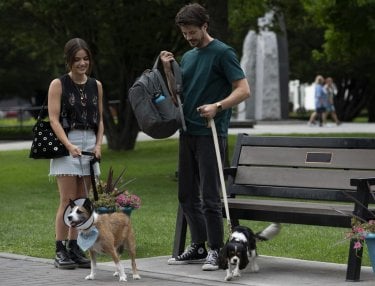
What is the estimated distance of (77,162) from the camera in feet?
29.7

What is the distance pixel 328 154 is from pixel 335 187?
0.32m

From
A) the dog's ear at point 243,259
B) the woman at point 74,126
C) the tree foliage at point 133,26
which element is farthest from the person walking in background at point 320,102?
the dog's ear at point 243,259

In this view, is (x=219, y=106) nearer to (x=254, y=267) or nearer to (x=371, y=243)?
(x=254, y=267)

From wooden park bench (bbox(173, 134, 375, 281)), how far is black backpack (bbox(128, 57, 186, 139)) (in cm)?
110

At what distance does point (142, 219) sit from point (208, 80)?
184 inches

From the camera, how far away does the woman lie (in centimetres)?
900

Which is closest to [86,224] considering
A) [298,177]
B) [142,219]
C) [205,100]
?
[205,100]

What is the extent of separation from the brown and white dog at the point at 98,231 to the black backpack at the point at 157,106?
793 millimetres

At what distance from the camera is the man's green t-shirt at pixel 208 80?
27.9ft

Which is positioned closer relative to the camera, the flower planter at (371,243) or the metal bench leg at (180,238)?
the flower planter at (371,243)

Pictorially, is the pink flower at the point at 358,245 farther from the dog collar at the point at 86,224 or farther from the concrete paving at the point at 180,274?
the dog collar at the point at 86,224

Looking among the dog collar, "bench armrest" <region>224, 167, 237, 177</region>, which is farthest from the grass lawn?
the dog collar

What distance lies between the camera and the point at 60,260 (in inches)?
356

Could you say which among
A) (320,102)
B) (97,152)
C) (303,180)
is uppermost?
(97,152)
